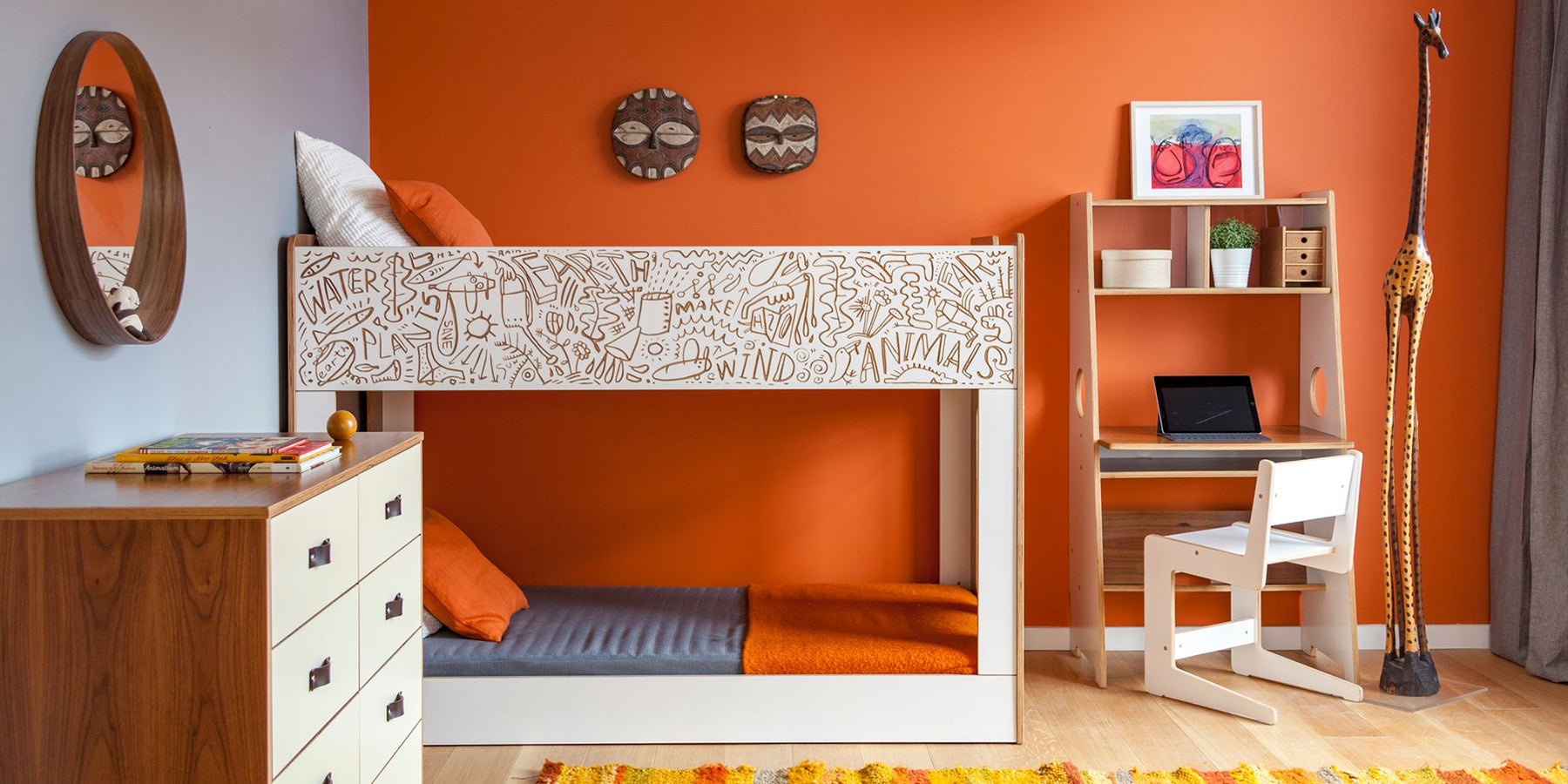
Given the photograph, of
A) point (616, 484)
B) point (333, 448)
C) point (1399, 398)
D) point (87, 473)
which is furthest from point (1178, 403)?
point (87, 473)

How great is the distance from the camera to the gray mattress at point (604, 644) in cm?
266

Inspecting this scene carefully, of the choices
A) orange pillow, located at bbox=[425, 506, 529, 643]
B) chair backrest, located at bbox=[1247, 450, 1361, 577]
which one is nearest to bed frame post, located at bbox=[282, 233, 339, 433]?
orange pillow, located at bbox=[425, 506, 529, 643]

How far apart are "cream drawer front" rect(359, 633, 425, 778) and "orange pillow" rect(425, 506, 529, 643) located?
1.70 feet

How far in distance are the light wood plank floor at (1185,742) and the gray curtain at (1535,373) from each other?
25 centimetres

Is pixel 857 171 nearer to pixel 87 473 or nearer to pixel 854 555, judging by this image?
pixel 854 555

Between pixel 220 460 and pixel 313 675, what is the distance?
0.41 meters

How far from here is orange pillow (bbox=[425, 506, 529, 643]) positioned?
8.93ft

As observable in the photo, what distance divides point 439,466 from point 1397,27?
329 cm

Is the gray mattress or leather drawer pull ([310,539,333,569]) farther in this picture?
the gray mattress

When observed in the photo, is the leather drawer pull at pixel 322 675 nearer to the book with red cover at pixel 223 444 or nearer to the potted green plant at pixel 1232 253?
the book with red cover at pixel 223 444

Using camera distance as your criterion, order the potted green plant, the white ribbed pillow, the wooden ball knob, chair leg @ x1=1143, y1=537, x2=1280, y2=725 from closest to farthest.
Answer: the wooden ball knob < the white ribbed pillow < chair leg @ x1=1143, y1=537, x2=1280, y2=725 < the potted green plant

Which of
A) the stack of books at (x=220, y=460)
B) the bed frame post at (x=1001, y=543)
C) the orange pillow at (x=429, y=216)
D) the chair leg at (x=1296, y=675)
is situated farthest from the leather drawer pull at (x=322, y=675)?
the chair leg at (x=1296, y=675)

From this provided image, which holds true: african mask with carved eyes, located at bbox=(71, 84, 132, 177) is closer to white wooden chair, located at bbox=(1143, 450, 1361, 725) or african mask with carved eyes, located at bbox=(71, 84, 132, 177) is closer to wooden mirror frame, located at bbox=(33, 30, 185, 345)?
wooden mirror frame, located at bbox=(33, 30, 185, 345)

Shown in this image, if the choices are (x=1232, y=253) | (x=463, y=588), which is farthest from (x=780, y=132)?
(x=463, y=588)
